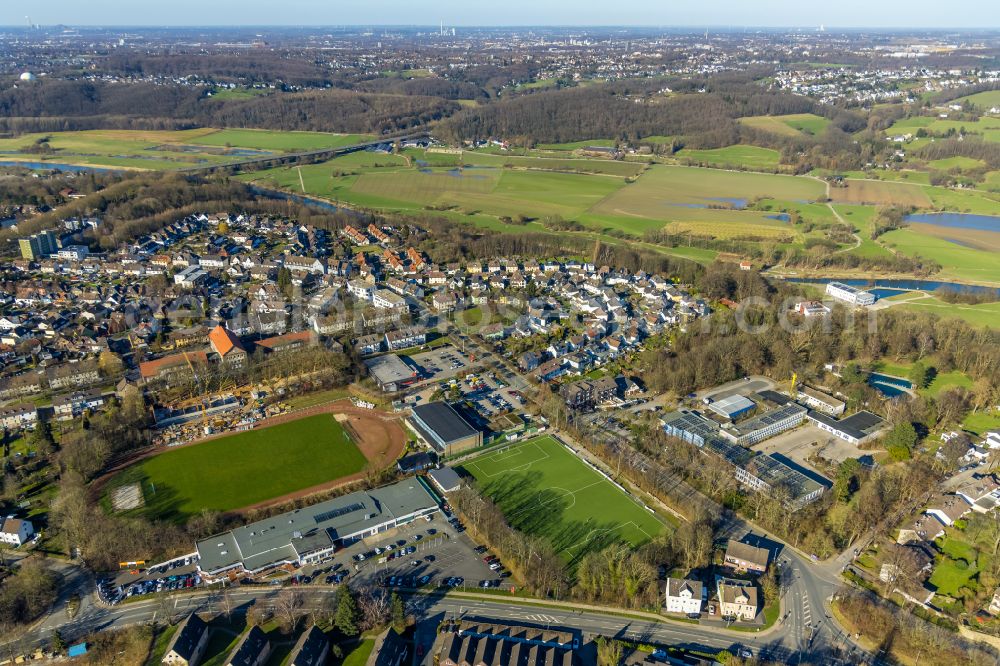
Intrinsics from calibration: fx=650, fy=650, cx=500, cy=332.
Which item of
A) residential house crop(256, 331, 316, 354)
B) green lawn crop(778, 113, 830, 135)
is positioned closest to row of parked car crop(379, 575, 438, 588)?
residential house crop(256, 331, 316, 354)

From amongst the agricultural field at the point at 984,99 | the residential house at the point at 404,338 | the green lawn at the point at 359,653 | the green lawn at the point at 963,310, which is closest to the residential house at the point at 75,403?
the residential house at the point at 404,338

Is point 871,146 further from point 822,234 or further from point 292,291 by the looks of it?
point 292,291

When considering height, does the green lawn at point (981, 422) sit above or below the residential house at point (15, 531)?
below

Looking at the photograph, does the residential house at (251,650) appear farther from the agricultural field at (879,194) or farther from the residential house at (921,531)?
the agricultural field at (879,194)

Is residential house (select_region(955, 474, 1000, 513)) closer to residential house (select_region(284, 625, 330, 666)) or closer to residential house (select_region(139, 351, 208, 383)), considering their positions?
residential house (select_region(284, 625, 330, 666))

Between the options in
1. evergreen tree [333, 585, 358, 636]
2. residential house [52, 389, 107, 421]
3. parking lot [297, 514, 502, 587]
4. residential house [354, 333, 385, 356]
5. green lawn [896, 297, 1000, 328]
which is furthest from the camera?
green lawn [896, 297, 1000, 328]

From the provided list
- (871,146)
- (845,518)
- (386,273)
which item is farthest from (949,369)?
(871,146)
